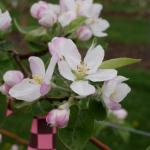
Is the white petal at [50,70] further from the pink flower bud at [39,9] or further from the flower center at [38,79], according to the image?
the pink flower bud at [39,9]

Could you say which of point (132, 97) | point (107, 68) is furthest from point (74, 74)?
point (132, 97)

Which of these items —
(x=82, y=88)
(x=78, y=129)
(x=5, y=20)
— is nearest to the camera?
(x=82, y=88)

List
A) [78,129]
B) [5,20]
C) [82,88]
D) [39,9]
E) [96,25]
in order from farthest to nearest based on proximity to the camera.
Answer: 1. [96,25]
2. [39,9]
3. [5,20]
4. [78,129]
5. [82,88]

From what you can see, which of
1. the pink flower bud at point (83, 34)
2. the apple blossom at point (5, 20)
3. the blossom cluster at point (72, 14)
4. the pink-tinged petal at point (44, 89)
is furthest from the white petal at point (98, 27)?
the pink-tinged petal at point (44, 89)

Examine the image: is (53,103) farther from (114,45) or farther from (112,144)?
(114,45)

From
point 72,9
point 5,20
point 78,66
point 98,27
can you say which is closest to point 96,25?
point 98,27

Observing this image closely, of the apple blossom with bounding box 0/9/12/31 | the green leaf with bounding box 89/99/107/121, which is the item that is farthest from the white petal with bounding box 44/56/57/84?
the apple blossom with bounding box 0/9/12/31

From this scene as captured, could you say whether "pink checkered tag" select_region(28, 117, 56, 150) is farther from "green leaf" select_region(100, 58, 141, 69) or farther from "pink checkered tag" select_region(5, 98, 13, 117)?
"green leaf" select_region(100, 58, 141, 69)

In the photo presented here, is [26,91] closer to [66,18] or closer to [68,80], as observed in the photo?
[68,80]

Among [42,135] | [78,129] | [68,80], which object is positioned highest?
[68,80]
